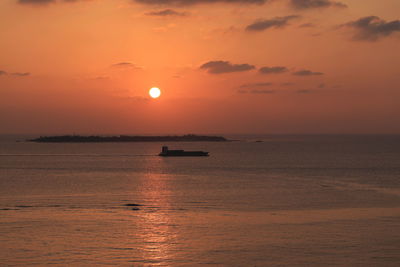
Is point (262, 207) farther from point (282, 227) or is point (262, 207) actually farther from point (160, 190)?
point (160, 190)

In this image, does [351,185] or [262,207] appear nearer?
[262,207]

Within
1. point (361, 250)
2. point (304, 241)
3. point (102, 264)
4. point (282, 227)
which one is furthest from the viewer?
point (282, 227)

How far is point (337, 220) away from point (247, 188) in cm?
2537

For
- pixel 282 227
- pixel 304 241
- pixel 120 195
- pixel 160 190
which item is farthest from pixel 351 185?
pixel 304 241

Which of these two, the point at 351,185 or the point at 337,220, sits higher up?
the point at 351,185

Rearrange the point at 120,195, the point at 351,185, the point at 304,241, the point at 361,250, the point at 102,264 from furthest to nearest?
the point at 351,185 → the point at 120,195 → the point at 304,241 → the point at 361,250 → the point at 102,264

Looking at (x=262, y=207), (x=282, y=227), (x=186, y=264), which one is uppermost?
(x=262, y=207)

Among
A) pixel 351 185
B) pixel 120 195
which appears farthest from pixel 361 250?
pixel 351 185

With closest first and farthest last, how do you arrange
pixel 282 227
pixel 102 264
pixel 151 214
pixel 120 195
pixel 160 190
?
pixel 102 264 → pixel 282 227 → pixel 151 214 → pixel 120 195 → pixel 160 190

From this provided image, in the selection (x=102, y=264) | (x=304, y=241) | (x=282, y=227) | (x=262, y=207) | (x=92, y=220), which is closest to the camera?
(x=102, y=264)

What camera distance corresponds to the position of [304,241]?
3073 centimetres

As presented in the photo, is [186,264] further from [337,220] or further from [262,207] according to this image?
[262,207]

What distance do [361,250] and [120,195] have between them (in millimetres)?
31956

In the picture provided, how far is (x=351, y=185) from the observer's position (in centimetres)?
6756
